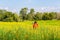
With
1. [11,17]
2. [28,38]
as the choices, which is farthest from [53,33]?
[11,17]

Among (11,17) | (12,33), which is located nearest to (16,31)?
(12,33)

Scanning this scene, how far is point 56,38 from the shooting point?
22.9 ft

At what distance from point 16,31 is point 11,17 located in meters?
57.0

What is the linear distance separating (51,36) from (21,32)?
0.99 m

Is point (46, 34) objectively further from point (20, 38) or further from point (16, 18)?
point (16, 18)

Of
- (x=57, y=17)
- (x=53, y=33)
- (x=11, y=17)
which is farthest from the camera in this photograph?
(x=57, y=17)

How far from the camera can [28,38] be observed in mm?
6895

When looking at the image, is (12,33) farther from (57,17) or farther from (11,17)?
(57,17)

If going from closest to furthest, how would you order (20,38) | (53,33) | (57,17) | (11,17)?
(20,38) → (53,33) → (11,17) → (57,17)

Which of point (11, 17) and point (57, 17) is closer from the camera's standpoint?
point (11, 17)

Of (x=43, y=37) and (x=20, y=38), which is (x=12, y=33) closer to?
(x=20, y=38)

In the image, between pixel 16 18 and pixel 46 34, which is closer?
pixel 46 34

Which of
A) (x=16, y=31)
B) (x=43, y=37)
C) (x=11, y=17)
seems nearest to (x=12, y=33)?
(x=16, y=31)

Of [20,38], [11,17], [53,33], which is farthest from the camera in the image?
[11,17]
